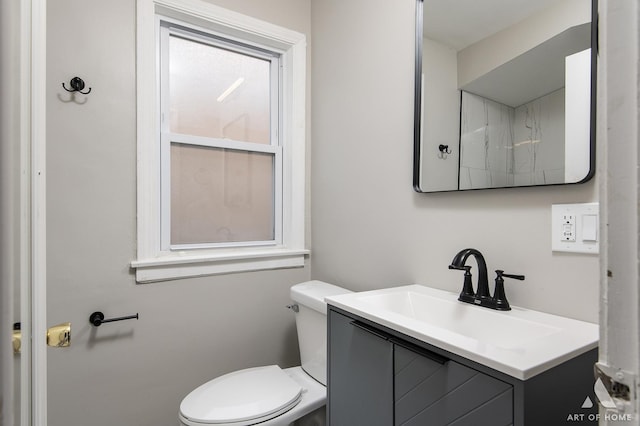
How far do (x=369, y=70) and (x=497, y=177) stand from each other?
31.4 inches

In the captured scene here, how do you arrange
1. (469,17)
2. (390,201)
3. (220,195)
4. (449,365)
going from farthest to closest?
(220,195)
(390,201)
(469,17)
(449,365)

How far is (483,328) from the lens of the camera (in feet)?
3.24

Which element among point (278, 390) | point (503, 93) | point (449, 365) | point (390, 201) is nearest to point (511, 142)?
point (503, 93)

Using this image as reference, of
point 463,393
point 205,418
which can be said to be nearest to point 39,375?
point 205,418

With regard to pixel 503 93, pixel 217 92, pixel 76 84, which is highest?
pixel 217 92

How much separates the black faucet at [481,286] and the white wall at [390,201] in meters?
0.07

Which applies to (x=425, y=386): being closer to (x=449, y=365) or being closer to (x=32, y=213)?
(x=449, y=365)

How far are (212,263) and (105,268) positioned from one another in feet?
1.45

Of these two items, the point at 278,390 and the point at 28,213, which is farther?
the point at 278,390

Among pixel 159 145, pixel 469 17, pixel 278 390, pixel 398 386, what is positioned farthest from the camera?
pixel 159 145

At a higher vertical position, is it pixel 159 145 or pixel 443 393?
pixel 159 145

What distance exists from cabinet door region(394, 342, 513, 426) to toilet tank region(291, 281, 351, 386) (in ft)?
1.92

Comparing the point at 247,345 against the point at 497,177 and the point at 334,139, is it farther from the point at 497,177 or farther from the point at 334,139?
the point at 497,177

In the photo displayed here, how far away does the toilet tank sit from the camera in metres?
1.44
